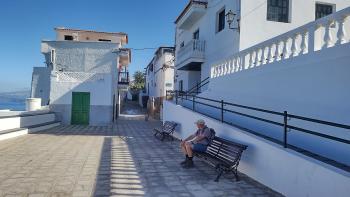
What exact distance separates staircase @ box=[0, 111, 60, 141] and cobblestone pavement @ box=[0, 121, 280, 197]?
8.76 feet

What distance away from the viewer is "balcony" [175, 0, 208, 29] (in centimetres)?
1738

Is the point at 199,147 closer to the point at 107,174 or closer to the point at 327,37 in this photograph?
the point at 107,174

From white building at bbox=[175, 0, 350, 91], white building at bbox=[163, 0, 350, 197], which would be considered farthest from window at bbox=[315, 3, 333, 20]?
white building at bbox=[163, 0, 350, 197]

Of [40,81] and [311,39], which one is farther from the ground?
[311,39]

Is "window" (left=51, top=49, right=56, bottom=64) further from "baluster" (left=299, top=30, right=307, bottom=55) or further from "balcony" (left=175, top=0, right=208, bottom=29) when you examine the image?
"baluster" (left=299, top=30, right=307, bottom=55)

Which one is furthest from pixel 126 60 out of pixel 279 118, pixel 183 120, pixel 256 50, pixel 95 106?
pixel 279 118

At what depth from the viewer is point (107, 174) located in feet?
22.9

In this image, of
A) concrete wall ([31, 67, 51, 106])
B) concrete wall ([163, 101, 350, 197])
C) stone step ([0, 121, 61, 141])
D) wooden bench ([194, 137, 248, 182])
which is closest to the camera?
concrete wall ([163, 101, 350, 197])

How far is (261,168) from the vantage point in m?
6.38

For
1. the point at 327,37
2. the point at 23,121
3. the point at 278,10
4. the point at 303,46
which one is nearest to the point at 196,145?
the point at 303,46

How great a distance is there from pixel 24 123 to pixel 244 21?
11.5 metres

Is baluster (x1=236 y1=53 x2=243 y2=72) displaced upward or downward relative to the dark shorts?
upward

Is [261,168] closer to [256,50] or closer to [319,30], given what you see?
[319,30]

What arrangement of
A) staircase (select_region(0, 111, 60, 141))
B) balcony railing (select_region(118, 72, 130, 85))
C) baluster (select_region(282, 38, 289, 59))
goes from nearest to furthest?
baluster (select_region(282, 38, 289, 59)) < staircase (select_region(0, 111, 60, 141)) < balcony railing (select_region(118, 72, 130, 85))
